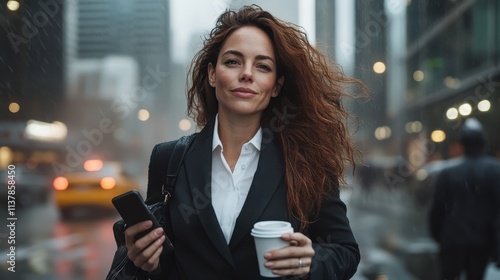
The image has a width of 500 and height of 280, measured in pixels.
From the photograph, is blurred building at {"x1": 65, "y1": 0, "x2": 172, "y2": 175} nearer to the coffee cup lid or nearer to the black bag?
the black bag

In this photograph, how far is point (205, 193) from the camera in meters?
1.65

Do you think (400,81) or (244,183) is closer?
(244,183)

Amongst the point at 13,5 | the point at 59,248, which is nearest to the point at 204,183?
the point at 59,248

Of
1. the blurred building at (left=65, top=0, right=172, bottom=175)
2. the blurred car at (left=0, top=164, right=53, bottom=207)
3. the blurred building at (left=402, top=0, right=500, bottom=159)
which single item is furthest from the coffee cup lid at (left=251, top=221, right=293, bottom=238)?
the blurred car at (left=0, top=164, right=53, bottom=207)

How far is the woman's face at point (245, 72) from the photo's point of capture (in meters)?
1.65

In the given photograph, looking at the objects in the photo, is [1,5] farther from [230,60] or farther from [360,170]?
[360,170]

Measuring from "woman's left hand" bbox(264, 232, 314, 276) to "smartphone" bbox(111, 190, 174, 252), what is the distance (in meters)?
0.33

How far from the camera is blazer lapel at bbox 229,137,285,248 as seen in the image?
157 centimetres

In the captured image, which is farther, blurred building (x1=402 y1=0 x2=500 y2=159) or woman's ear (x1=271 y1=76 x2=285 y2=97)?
blurred building (x1=402 y1=0 x2=500 y2=159)

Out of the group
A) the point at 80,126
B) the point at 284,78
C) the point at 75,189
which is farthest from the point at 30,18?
the point at 284,78

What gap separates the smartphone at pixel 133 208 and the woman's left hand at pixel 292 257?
1.09ft

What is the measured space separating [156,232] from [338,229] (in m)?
0.53

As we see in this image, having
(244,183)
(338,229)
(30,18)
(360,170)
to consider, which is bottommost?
(360,170)

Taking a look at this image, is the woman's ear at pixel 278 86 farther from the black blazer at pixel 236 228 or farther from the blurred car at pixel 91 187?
the blurred car at pixel 91 187
